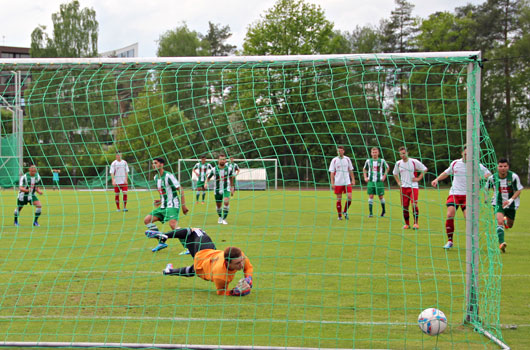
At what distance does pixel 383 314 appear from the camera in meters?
5.29

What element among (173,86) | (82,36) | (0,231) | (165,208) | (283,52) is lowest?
(0,231)

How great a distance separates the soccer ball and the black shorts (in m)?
2.91

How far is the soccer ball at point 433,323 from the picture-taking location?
4449 mm

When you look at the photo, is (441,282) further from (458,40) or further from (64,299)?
(458,40)

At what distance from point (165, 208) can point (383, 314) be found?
5.06 metres

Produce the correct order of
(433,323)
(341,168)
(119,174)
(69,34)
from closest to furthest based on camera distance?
(433,323)
(341,168)
(119,174)
(69,34)

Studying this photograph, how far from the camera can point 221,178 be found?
1338 cm

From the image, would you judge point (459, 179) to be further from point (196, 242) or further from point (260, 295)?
point (196, 242)

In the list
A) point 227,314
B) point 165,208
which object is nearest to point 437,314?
point 227,314

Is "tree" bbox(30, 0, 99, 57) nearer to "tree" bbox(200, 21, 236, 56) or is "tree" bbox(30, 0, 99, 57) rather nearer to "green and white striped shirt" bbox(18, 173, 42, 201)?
"tree" bbox(200, 21, 236, 56)

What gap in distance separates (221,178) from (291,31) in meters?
28.5

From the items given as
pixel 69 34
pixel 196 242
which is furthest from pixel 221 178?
pixel 69 34

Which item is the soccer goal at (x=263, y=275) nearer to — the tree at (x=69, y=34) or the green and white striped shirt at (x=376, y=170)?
the green and white striped shirt at (x=376, y=170)

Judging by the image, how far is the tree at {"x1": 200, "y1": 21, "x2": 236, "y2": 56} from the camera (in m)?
55.2
